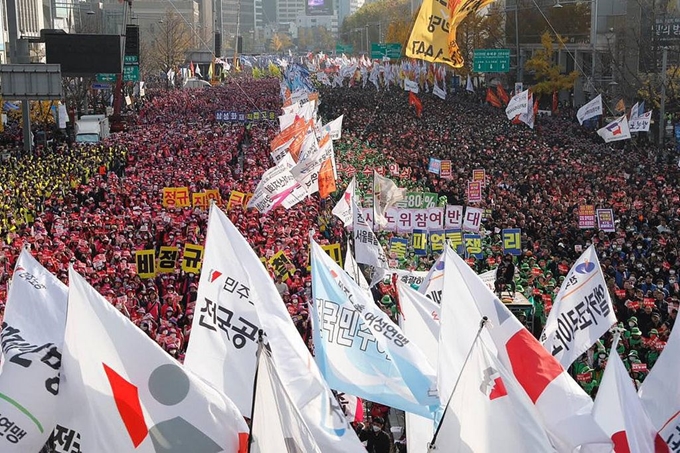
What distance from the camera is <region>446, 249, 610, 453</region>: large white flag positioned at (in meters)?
8.21

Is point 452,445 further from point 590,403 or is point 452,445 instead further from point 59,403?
point 59,403

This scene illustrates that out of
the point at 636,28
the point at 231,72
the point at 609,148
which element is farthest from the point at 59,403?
the point at 231,72

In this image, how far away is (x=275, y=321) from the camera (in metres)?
8.89

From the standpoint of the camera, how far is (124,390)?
23.6ft

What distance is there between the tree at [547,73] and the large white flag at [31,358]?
176 feet

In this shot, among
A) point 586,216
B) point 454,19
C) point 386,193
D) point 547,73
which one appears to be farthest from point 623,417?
point 547,73

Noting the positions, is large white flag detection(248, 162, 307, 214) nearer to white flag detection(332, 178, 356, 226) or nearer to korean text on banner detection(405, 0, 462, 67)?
white flag detection(332, 178, 356, 226)

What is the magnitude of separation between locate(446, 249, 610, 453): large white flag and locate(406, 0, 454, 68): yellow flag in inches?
468

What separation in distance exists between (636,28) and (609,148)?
1583 cm

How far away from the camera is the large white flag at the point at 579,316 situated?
1166 centimetres

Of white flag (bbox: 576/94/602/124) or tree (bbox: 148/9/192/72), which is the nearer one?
white flag (bbox: 576/94/602/124)

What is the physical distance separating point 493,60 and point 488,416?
45.6m

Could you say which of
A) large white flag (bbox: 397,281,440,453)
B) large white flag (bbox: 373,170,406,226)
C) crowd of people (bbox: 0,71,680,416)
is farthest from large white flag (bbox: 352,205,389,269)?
large white flag (bbox: 397,281,440,453)

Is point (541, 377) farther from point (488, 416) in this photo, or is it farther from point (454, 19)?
point (454, 19)
